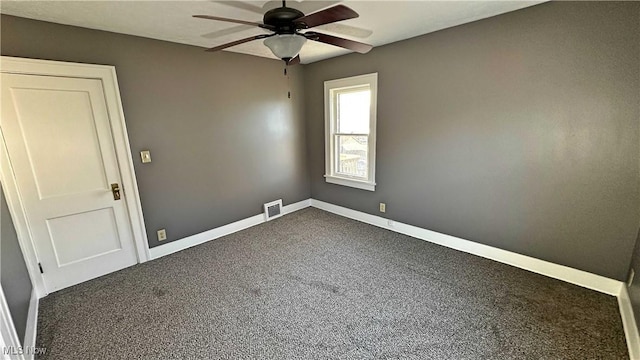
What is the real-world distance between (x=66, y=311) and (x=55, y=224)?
2.61ft

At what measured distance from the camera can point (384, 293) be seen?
2.33 meters

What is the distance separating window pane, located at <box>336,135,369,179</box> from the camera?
3.82m

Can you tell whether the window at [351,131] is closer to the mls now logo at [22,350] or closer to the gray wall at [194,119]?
the gray wall at [194,119]

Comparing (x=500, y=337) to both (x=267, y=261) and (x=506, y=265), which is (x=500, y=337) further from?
(x=267, y=261)

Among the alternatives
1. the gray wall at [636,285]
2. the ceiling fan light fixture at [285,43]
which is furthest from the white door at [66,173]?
the gray wall at [636,285]

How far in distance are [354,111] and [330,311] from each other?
2677 mm

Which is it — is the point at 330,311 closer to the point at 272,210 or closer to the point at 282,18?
the point at 282,18

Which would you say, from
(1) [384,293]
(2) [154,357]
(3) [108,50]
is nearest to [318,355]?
(1) [384,293]

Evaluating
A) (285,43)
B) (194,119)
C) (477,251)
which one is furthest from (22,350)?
(477,251)

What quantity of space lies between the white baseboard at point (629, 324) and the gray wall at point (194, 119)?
3698 millimetres

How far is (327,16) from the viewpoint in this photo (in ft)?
4.87

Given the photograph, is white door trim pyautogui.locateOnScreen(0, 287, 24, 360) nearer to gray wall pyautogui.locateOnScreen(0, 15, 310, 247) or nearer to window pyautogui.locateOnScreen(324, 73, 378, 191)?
gray wall pyautogui.locateOnScreen(0, 15, 310, 247)

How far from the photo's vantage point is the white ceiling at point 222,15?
2.02 m

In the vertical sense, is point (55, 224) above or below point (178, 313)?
above
